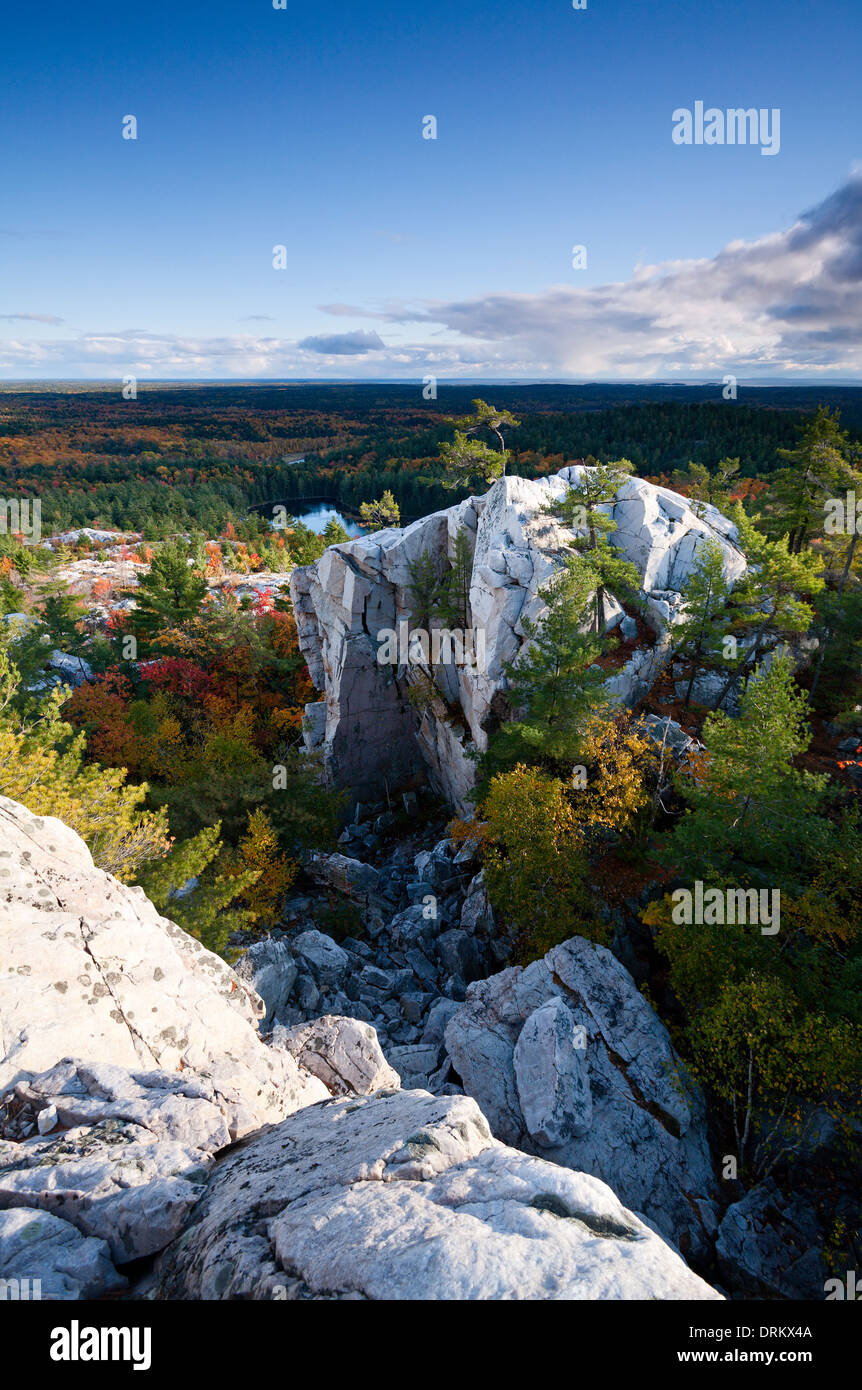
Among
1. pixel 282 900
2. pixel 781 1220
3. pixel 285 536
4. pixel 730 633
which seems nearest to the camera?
pixel 781 1220

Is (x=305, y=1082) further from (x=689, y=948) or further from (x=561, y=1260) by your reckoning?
(x=689, y=948)

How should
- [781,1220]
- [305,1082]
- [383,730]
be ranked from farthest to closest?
[383,730], [781,1220], [305,1082]

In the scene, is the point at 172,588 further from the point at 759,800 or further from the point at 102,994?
the point at 759,800

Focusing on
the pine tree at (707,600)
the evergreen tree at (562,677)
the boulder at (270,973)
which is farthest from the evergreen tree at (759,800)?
the boulder at (270,973)

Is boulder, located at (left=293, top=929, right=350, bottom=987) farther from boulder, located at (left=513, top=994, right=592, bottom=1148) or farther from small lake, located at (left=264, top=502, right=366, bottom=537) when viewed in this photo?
small lake, located at (left=264, top=502, right=366, bottom=537)

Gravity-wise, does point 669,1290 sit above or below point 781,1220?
above

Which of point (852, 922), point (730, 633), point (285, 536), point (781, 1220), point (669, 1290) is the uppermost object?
point (285, 536)
